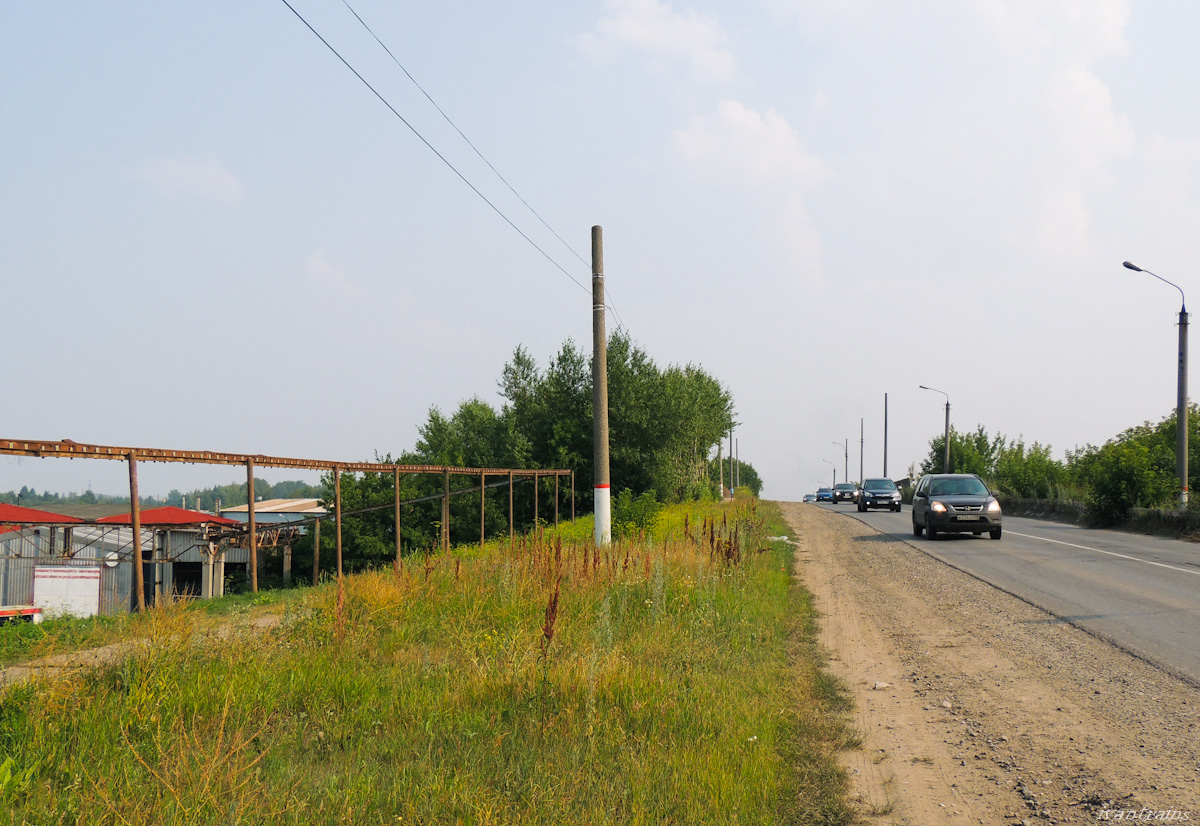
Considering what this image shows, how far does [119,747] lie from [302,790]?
49.9 inches

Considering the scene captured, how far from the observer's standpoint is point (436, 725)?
5023mm

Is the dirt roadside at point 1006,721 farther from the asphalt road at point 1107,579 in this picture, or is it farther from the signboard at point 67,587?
the signboard at point 67,587

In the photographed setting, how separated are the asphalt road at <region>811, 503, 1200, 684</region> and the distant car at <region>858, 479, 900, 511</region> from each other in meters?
17.7

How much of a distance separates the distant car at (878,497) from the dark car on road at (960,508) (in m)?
19.7

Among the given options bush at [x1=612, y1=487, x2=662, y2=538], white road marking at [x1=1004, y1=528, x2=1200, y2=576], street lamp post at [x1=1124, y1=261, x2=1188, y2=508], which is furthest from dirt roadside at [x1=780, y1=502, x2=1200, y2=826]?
street lamp post at [x1=1124, y1=261, x2=1188, y2=508]

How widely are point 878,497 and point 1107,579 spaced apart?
96.6 feet

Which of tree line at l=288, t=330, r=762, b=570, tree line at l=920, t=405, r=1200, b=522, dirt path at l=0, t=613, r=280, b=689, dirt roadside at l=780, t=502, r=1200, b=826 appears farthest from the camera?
tree line at l=288, t=330, r=762, b=570

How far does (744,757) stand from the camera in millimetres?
4539

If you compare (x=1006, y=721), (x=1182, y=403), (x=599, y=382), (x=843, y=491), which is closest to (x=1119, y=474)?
(x=1182, y=403)

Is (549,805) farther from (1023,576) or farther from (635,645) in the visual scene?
(1023,576)

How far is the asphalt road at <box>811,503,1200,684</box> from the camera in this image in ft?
27.4

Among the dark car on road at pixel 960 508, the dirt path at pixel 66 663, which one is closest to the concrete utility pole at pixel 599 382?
the dark car on road at pixel 960 508

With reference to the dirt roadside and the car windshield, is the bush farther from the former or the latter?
the dirt roadside

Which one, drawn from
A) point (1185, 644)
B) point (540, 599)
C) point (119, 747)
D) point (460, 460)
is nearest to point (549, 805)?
point (119, 747)
